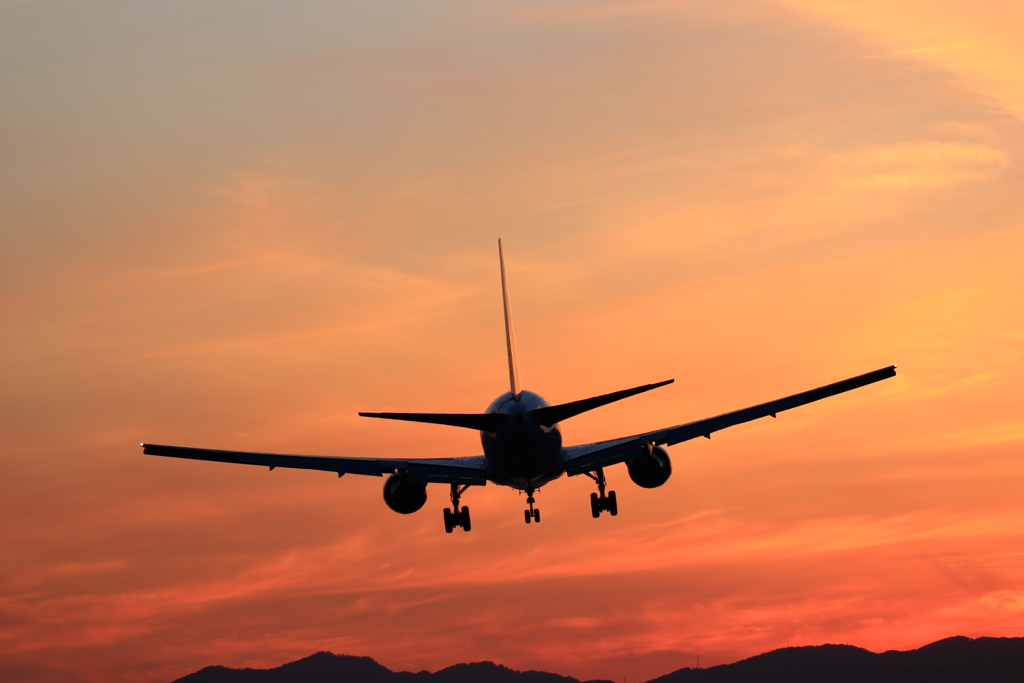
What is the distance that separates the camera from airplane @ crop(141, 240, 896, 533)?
179ft

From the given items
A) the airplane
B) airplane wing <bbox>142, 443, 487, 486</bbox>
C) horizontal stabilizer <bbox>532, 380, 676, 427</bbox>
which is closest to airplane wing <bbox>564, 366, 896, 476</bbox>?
the airplane

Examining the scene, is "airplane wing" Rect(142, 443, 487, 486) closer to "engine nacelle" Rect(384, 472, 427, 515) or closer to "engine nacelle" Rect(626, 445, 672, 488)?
"engine nacelle" Rect(384, 472, 427, 515)

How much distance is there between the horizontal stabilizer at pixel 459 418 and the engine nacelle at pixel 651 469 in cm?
1246

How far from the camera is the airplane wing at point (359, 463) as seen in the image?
63062 millimetres

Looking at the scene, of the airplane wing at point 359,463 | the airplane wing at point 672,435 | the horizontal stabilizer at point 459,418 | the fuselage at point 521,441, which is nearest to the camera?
the horizontal stabilizer at point 459,418

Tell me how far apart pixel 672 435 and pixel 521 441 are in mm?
12269

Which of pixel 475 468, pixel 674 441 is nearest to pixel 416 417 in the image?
pixel 475 468

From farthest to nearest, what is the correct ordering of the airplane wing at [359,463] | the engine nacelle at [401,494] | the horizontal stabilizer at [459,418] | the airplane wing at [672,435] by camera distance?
the engine nacelle at [401,494]
the airplane wing at [359,463]
the airplane wing at [672,435]
the horizontal stabilizer at [459,418]

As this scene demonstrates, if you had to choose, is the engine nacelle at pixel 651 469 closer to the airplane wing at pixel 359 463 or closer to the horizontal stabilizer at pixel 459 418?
the airplane wing at pixel 359 463

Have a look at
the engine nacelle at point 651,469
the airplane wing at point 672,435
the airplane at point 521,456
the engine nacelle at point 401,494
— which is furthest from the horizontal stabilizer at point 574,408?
the engine nacelle at point 401,494

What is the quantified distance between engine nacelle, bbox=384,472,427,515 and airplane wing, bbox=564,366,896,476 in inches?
382

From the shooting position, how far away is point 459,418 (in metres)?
52.8

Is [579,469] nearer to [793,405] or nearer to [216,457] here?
[793,405]

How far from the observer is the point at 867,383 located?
59.6 metres
